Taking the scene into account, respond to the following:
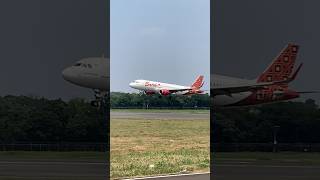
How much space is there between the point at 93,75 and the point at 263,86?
2.81 metres

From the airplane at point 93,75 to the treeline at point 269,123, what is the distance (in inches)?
81.9

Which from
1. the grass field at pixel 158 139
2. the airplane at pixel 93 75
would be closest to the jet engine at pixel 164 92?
the grass field at pixel 158 139

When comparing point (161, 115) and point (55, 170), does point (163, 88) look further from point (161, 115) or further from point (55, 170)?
point (55, 170)

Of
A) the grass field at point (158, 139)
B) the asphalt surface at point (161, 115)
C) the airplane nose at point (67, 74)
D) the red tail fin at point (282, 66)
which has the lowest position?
the grass field at point (158, 139)

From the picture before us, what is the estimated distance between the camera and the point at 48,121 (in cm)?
857

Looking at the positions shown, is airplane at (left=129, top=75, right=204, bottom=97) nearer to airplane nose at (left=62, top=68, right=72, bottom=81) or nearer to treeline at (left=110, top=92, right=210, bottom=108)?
treeline at (left=110, top=92, right=210, bottom=108)

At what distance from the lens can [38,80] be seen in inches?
305

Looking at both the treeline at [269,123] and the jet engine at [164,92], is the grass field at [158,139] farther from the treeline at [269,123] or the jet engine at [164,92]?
the treeline at [269,123]

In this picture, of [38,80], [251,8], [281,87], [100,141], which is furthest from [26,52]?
[281,87]

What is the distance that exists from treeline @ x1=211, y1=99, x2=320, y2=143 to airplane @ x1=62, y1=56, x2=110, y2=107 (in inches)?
81.9

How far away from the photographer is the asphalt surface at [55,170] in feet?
25.3

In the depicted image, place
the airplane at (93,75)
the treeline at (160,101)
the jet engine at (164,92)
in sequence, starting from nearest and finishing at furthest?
the airplane at (93,75) < the treeline at (160,101) < the jet engine at (164,92)

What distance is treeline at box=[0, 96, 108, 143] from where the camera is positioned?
26.6 ft

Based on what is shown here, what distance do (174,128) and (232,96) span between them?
1226cm
